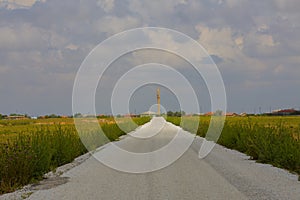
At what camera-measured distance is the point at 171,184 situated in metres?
11.2

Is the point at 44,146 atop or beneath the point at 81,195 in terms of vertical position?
atop

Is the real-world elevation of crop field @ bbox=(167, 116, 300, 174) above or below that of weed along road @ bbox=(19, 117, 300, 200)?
above

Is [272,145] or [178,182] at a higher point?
[272,145]

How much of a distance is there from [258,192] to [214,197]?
122cm

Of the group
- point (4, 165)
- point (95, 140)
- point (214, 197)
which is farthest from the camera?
point (95, 140)

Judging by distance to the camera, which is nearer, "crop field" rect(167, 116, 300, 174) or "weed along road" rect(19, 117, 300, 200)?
"weed along road" rect(19, 117, 300, 200)

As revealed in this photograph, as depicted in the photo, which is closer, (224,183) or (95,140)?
(224,183)

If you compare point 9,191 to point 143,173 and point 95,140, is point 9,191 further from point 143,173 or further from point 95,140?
point 95,140

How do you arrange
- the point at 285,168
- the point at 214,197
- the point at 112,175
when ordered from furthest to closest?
the point at 285,168, the point at 112,175, the point at 214,197

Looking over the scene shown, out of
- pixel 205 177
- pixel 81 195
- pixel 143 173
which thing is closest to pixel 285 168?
pixel 205 177

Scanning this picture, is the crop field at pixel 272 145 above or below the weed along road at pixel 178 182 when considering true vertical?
above

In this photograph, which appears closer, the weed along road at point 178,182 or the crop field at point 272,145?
the weed along road at point 178,182

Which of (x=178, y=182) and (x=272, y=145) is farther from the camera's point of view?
(x=272, y=145)

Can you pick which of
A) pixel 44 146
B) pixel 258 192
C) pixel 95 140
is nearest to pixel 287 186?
pixel 258 192
